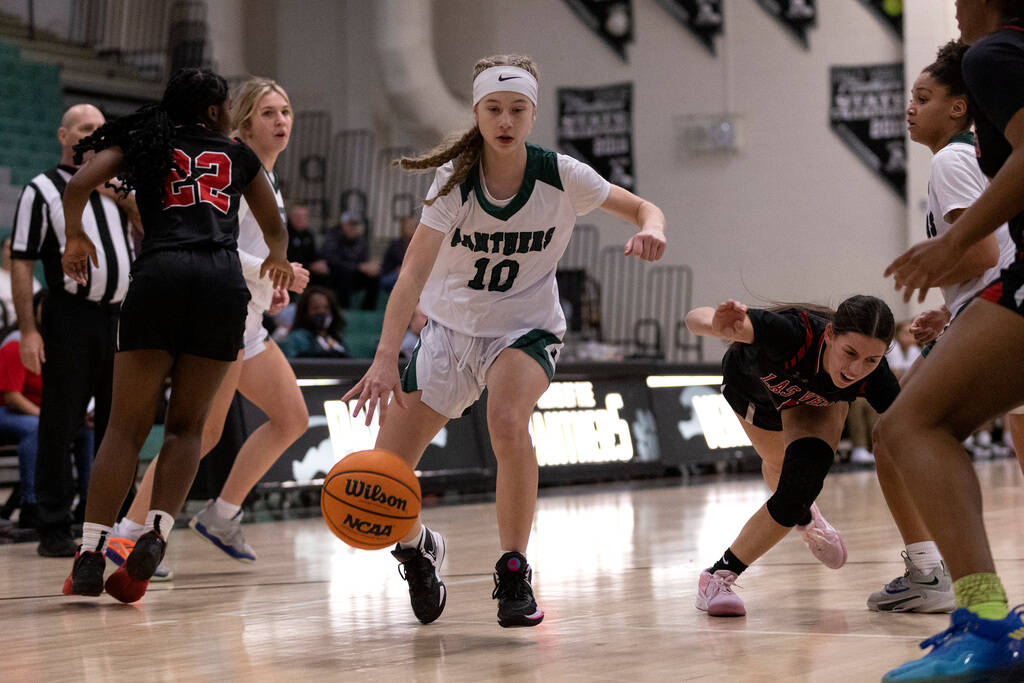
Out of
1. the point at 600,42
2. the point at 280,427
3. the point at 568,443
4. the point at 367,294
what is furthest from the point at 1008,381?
the point at 600,42

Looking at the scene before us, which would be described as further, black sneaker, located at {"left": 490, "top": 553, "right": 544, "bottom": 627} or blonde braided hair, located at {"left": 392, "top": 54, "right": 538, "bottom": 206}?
blonde braided hair, located at {"left": 392, "top": 54, "right": 538, "bottom": 206}

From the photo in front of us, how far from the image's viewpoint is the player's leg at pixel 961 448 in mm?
2676

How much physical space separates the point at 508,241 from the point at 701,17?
49.6ft

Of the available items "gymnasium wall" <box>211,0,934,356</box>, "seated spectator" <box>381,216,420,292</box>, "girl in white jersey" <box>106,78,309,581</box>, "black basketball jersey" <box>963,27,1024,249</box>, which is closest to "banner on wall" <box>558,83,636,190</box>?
"gymnasium wall" <box>211,0,934,356</box>

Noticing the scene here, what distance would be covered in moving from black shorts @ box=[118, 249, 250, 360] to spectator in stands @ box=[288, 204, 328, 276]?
Answer: 8861 millimetres

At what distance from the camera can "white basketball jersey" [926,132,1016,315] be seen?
3889 mm

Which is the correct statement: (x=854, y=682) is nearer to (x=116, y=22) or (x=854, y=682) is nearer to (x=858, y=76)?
(x=858, y=76)

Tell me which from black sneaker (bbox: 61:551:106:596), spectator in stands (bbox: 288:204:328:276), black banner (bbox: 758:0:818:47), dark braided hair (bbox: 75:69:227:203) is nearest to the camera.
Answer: black sneaker (bbox: 61:551:106:596)

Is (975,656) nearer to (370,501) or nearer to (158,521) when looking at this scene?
(370,501)

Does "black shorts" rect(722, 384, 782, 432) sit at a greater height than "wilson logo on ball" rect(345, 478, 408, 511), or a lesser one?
greater

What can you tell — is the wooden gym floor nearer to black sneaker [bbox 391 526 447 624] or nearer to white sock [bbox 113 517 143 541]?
black sneaker [bbox 391 526 447 624]

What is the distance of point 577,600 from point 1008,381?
2077 millimetres

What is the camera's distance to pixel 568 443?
1012cm

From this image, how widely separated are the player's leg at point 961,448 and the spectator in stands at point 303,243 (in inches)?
430
